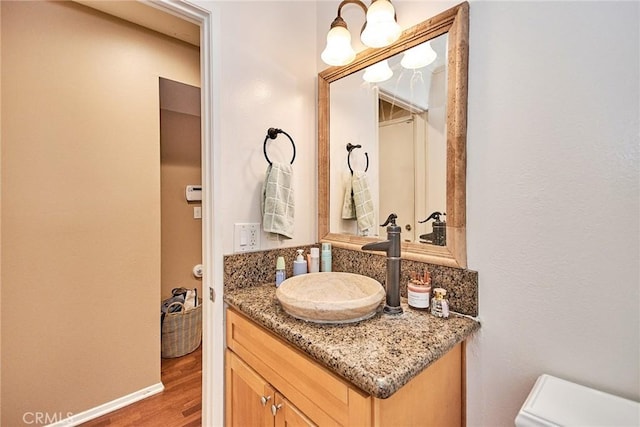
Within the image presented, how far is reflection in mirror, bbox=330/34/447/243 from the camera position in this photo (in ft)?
3.17

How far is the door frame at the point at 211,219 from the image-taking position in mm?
1069

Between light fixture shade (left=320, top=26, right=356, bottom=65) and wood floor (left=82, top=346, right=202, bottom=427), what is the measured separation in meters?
2.01

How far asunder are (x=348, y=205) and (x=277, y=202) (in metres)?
0.35

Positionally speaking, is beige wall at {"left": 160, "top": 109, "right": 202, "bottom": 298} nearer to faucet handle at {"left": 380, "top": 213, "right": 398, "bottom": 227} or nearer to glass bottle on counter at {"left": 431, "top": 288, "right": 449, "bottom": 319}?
faucet handle at {"left": 380, "top": 213, "right": 398, "bottom": 227}

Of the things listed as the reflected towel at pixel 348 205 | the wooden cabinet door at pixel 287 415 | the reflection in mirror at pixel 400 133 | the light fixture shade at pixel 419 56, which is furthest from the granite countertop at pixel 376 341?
the light fixture shade at pixel 419 56

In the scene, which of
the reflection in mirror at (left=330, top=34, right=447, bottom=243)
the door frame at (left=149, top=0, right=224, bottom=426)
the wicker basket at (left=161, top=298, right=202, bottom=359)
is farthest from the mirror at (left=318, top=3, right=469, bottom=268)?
the wicker basket at (left=161, top=298, right=202, bottom=359)

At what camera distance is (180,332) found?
211cm

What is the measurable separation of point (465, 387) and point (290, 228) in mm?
847

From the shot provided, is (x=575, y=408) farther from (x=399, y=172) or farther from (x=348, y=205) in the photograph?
(x=348, y=205)

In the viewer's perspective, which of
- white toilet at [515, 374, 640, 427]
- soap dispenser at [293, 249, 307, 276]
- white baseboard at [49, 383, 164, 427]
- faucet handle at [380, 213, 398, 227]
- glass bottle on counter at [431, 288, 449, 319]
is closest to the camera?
white toilet at [515, 374, 640, 427]

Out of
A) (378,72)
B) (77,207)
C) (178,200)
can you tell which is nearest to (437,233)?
(378,72)

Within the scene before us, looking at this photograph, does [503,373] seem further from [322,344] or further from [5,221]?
[5,221]

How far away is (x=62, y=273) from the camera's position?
1.45 m

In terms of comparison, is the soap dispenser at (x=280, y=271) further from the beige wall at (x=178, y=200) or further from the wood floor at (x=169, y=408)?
the beige wall at (x=178, y=200)
